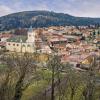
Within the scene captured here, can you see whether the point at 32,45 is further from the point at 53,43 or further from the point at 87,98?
the point at 87,98

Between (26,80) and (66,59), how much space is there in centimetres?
4804

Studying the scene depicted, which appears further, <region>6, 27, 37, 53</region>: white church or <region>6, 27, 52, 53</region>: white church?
<region>6, 27, 37, 53</region>: white church

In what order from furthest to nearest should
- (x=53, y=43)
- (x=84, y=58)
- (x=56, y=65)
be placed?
(x=53, y=43)
(x=84, y=58)
(x=56, y=65)

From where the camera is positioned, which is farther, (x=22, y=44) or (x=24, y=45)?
(x=22, y=44)

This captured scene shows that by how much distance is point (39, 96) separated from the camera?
43.4 m

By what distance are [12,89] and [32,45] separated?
249ft

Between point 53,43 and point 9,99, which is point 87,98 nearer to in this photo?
point 9,99

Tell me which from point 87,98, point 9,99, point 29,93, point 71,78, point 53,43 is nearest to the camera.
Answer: point 9,99

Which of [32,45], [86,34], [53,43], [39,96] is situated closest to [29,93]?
[39,96]

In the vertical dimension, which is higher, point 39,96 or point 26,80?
point 26,80

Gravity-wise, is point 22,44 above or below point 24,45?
above

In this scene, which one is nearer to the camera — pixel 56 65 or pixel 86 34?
pixel 56 65

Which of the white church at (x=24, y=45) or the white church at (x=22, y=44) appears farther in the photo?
the white church at (x=22, y=44)

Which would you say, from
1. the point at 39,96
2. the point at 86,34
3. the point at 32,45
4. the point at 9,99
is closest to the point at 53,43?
the point at 32,45
